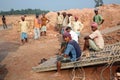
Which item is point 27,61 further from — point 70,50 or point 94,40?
point 94,40

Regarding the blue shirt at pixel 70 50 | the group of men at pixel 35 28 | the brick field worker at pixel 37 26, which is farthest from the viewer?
the brick field worker at pixel 37 26

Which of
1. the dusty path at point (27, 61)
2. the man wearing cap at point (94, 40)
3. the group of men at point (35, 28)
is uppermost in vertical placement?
the man wearing cap at point (94, 40)

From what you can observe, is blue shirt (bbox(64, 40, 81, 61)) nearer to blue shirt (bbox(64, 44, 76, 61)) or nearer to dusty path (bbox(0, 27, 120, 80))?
blue shirt (bbox(64, 44, 76, 61))

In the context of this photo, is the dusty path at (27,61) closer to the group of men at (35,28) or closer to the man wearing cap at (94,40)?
the group of men at (35,28)

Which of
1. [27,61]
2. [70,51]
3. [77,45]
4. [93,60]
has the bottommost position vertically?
[27,61]

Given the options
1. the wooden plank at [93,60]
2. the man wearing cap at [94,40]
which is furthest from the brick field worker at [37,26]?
the man wearing cap at [94,40]

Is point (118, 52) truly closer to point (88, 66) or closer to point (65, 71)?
point (88, 66)

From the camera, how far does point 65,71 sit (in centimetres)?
1038

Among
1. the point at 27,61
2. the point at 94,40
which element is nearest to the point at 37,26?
the point at 27,61

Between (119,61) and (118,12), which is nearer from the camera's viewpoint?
(119,61)

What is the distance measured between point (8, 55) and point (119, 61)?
5460mm

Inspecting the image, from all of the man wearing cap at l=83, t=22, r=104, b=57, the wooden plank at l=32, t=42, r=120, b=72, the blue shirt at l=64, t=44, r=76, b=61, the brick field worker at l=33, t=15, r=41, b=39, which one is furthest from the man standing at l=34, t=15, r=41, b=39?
the blue shirt at l=64, t=44, r=76, b=61

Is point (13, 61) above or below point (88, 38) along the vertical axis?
below

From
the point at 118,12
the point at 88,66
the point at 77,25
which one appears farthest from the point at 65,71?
the point at 118,12
